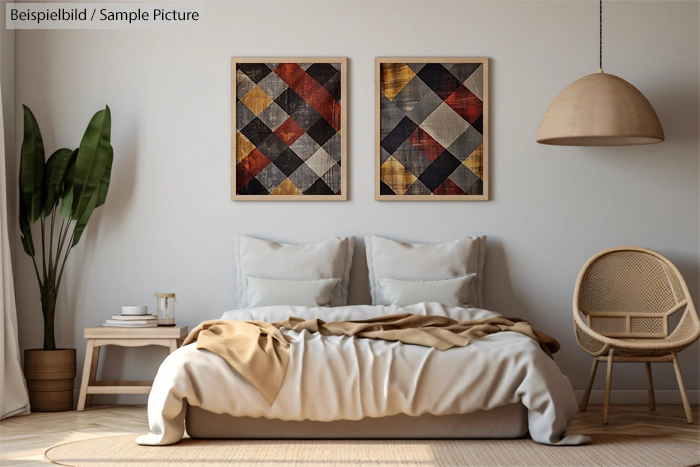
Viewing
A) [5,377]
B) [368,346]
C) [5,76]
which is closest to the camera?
[368,346]

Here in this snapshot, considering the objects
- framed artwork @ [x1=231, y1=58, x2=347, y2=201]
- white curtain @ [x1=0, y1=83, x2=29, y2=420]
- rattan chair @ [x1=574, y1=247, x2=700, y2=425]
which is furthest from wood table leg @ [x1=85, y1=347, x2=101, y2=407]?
rattan chair @ [x1=574, y1=247, x2=700, y2=425]

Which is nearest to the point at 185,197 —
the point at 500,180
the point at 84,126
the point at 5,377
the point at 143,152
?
the point at 143,152

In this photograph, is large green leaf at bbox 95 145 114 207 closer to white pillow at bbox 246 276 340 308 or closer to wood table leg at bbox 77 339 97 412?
wood table leg at bbox 77 339 97 412

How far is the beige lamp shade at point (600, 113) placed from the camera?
177 inches

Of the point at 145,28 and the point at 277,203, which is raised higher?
the point at 145,28

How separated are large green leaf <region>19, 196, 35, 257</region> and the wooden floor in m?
1.02

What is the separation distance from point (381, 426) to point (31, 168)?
2795 millimetres

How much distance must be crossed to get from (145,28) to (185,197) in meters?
1.14

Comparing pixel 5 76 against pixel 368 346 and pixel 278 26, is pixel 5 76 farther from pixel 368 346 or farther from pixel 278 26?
pixel 368 346

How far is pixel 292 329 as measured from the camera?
387 centimetres

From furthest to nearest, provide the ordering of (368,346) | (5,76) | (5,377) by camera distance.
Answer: (5,76), (5,377), (368,346)

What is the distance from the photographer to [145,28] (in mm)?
5215

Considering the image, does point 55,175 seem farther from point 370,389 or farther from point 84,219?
point 370,389

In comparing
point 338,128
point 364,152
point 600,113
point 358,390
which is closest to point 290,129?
point 338,128
